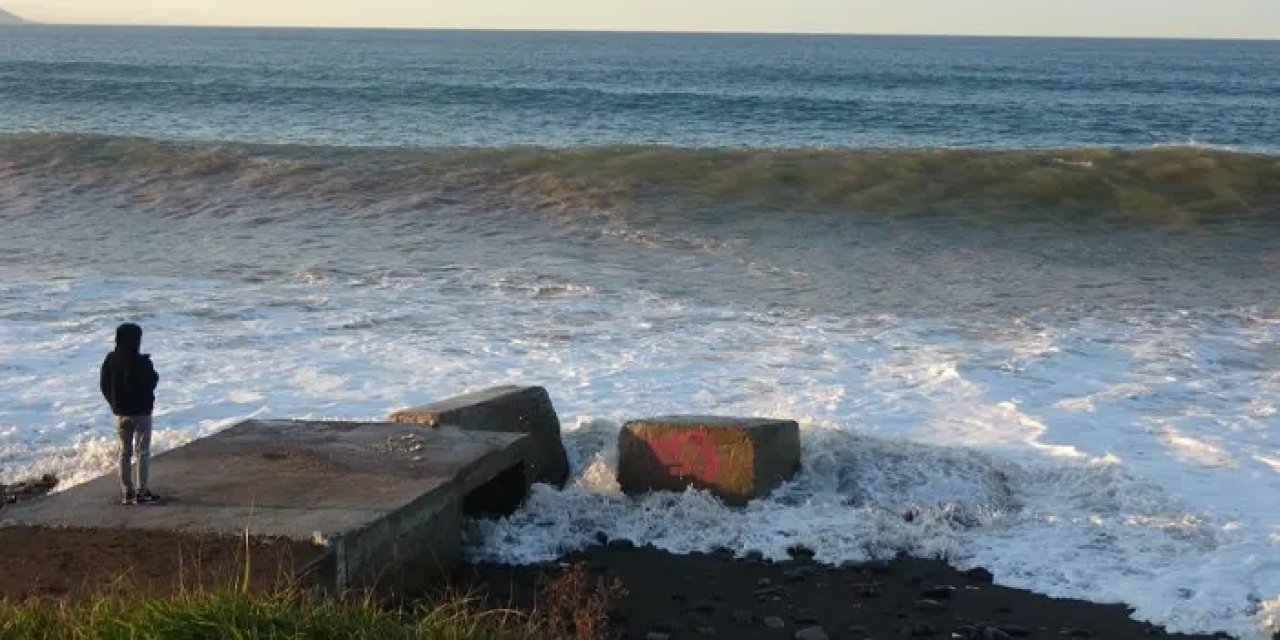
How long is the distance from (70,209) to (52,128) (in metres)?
14.5

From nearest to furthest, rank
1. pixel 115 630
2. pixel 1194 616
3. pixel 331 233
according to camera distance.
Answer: pixel 115 630 → pixel 1194 616 → pixel 331 233

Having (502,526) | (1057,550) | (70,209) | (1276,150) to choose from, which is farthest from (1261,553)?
(1276,150)

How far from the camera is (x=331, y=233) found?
61.8 feet

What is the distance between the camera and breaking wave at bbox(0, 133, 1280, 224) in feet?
70.3

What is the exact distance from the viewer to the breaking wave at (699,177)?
70.3 ft

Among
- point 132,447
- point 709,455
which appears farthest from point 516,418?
point 132,447

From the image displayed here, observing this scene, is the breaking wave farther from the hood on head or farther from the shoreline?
the hood on head

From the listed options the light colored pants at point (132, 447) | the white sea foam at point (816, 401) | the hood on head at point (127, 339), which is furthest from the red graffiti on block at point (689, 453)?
the hood on head at point (127, 339)

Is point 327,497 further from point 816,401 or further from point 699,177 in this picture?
point 699,177

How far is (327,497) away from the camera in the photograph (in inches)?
254

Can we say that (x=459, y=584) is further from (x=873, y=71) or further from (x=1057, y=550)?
(x=873, y=71)

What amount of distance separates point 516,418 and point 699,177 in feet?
52.4

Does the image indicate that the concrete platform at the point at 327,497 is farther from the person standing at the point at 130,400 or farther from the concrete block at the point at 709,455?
the concrete block at the point at 709,455

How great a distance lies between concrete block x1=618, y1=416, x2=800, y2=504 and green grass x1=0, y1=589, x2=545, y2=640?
297 cm
